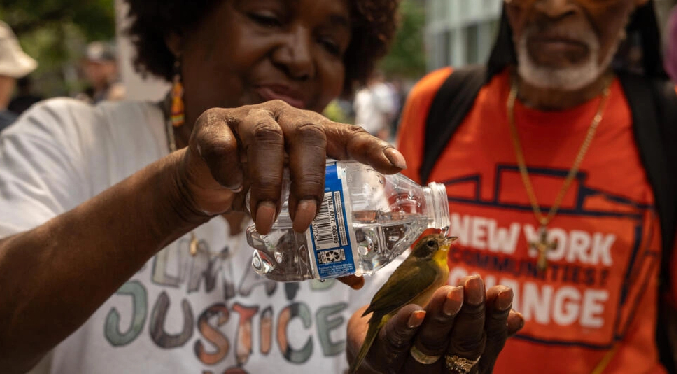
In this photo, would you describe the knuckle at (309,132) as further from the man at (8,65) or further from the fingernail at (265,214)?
the man at (8,65)

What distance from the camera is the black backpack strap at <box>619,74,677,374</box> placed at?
8.21 feet

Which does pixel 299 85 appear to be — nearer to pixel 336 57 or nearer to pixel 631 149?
pixel 336 57

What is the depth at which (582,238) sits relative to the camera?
2.60 meters

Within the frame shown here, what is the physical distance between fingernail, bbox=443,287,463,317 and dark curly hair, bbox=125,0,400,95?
46.3 inches

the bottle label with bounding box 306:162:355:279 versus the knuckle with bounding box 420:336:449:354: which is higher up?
the bottle label with bounding box 306:162:355:279

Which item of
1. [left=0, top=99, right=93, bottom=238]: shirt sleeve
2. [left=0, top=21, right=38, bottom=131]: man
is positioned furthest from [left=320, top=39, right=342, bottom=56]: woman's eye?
[left=0, top=21, right=38, bottom=131]: man

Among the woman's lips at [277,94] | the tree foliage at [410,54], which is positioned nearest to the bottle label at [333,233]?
the woman's lips at [277,94]

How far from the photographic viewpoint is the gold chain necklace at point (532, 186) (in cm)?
262

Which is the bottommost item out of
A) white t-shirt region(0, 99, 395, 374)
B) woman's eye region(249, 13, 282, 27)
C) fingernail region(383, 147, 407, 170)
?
white t-shirt region(0, 99, 395, 374)

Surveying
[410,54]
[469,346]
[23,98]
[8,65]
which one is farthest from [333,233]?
[410,54]

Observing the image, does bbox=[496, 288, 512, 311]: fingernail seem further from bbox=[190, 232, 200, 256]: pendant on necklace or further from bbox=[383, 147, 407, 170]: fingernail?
bbox=[190, 232, 200, 256]: pendant on necklace

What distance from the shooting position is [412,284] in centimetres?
136

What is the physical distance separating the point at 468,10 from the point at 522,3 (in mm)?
22708

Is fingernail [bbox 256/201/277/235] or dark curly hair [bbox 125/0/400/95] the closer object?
fingernail [bbox 256/201/277/235]
